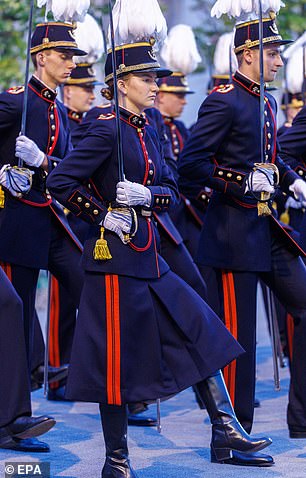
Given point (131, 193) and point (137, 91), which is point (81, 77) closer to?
point (137, 91)

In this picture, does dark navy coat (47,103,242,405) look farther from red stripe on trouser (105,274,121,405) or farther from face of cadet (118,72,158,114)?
face of cadet (118,72,158,114)

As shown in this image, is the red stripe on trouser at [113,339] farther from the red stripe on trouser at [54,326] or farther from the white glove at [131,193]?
the red stripe on trouser at [54,326]

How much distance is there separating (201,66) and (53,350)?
288 inches

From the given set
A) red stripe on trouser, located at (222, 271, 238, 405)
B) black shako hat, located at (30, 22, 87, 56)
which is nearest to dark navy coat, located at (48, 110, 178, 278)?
red stripe on trouser, located at (222, 271, 238, 405)

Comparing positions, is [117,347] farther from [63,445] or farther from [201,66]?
[201,66]

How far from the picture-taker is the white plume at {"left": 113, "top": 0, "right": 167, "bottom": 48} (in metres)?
6.17

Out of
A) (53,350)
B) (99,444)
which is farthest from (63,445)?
(53,350)

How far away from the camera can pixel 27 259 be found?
654cm

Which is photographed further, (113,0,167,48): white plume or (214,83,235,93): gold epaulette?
(214,83,235,93): gold epaulette

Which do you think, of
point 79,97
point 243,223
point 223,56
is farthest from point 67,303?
point 223,56

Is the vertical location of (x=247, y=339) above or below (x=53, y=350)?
above

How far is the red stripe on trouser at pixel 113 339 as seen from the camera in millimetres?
5410

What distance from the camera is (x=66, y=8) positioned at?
699 cm

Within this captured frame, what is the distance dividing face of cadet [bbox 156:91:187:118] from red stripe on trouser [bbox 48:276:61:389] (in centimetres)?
155
